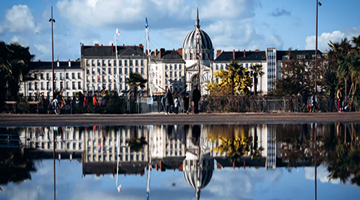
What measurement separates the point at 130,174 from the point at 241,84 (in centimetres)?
12230

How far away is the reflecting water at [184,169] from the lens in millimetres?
6648

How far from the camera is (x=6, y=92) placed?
139ft

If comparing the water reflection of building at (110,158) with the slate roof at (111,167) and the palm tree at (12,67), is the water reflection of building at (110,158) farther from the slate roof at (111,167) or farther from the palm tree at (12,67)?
the palm tree at (12,67)

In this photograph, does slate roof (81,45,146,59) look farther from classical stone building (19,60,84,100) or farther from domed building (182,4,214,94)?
domed building (182,4,214,94)

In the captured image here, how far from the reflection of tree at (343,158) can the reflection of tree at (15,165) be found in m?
4.28

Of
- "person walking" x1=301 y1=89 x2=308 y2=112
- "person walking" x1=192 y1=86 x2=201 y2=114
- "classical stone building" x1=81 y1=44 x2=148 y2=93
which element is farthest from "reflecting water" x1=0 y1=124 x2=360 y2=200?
"classical stone building" x1=81 y1=44 x2=148 y2=93

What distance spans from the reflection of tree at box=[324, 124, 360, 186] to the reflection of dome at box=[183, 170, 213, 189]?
1634 millimetres

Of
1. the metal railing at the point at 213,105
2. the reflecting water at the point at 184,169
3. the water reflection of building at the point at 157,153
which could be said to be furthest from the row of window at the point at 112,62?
the reflecting water at the point at 184,169

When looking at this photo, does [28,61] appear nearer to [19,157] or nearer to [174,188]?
[19,157]

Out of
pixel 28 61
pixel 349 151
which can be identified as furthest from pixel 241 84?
pixel 349 151

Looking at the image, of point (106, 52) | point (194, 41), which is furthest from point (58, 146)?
point (194, 41)

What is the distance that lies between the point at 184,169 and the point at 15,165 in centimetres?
282

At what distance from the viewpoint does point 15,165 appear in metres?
9.24

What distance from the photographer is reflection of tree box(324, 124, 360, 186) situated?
7.66m
